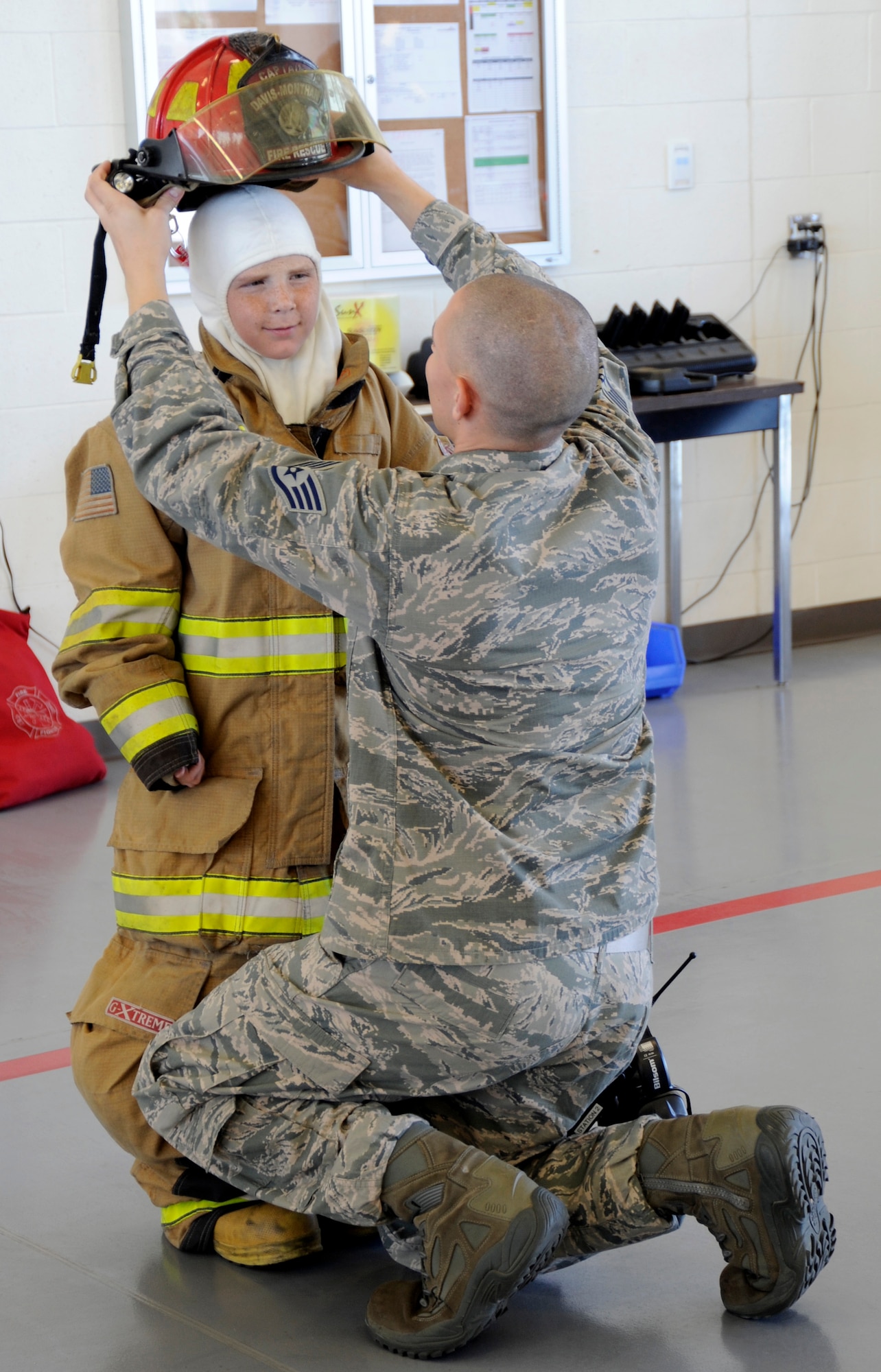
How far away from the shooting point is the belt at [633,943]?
2020 mm

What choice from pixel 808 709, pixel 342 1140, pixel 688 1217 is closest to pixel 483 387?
pixel 342 1140

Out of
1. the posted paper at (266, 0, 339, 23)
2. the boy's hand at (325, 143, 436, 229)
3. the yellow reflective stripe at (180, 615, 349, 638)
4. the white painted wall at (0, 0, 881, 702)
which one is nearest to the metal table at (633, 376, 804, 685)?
the white painted wall at (0, 0, 881, 702)

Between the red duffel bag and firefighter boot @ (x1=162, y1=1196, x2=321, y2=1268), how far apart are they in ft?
8.67

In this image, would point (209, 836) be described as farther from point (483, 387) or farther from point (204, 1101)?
point (483, 387)

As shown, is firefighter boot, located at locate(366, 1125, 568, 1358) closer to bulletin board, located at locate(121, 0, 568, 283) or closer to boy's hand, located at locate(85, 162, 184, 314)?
boy's hand, located at locate(85, 162, 184, 314)

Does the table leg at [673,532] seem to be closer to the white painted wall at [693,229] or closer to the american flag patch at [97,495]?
the white painted wall at [693,229]

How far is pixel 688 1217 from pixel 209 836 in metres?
0.89

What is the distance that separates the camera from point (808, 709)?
552 cm

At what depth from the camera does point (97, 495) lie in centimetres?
229

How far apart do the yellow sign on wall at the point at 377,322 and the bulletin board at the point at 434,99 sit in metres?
0.09

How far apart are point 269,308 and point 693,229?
13.5 feet

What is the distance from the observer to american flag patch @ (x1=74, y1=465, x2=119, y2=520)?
7.46ft

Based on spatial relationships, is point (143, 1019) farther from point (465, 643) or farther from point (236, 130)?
point (236, 130)

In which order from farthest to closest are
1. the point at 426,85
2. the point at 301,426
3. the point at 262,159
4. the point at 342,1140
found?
the point at 426,85, the point at 301,426, the point at 262,159, the point at 342,1140
